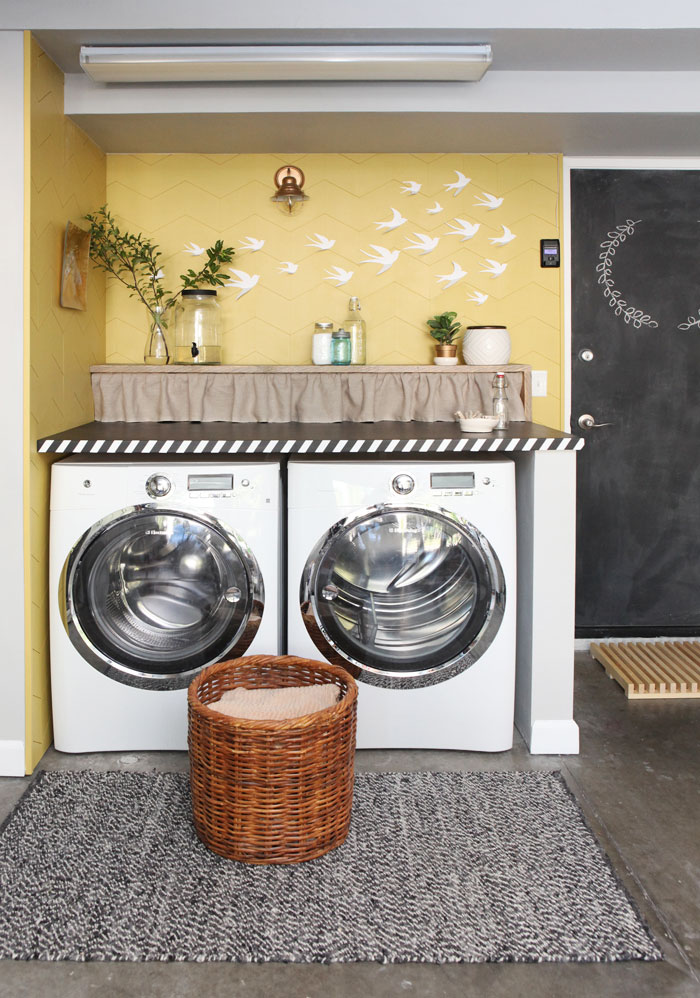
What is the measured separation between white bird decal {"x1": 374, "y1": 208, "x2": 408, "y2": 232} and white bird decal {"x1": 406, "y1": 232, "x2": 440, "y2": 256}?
0.07m

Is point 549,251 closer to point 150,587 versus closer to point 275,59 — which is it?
point 275,59

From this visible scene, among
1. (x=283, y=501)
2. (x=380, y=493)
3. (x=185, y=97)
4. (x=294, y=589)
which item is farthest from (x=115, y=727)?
(x=185, y=97)

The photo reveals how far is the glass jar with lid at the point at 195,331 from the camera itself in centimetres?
341

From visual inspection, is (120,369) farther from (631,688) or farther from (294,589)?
(631,688)

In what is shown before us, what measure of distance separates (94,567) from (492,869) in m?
1.38

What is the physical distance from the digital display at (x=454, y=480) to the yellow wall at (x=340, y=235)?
3.36ft

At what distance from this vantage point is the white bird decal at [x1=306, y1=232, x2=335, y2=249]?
3514 millimetres

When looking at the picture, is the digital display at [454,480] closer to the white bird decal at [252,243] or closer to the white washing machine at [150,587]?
the white washing machine at [150,587]

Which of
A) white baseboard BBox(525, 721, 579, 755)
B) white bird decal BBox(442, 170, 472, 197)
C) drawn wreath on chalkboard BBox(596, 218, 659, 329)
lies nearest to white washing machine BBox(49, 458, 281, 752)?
white baseboard BBox(525, 721, 579, 755)

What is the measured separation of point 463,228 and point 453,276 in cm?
19

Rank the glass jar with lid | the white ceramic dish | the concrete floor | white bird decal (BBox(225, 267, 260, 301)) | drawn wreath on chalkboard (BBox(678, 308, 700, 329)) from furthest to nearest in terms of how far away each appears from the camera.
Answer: drawn wreath on chalkboard (BBox(678, 308, 700, 329)) → white bird decal (BBox(225, 267, 260, 301)) → the glass jar with lid → the white ceramic dish → the concrete floor

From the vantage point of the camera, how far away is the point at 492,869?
2143mm

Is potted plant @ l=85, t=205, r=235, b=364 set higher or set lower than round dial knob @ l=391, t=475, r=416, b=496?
higher

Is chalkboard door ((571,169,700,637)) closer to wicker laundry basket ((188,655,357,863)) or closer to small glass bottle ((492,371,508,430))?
small glass bottle ((492,371,508,430))
